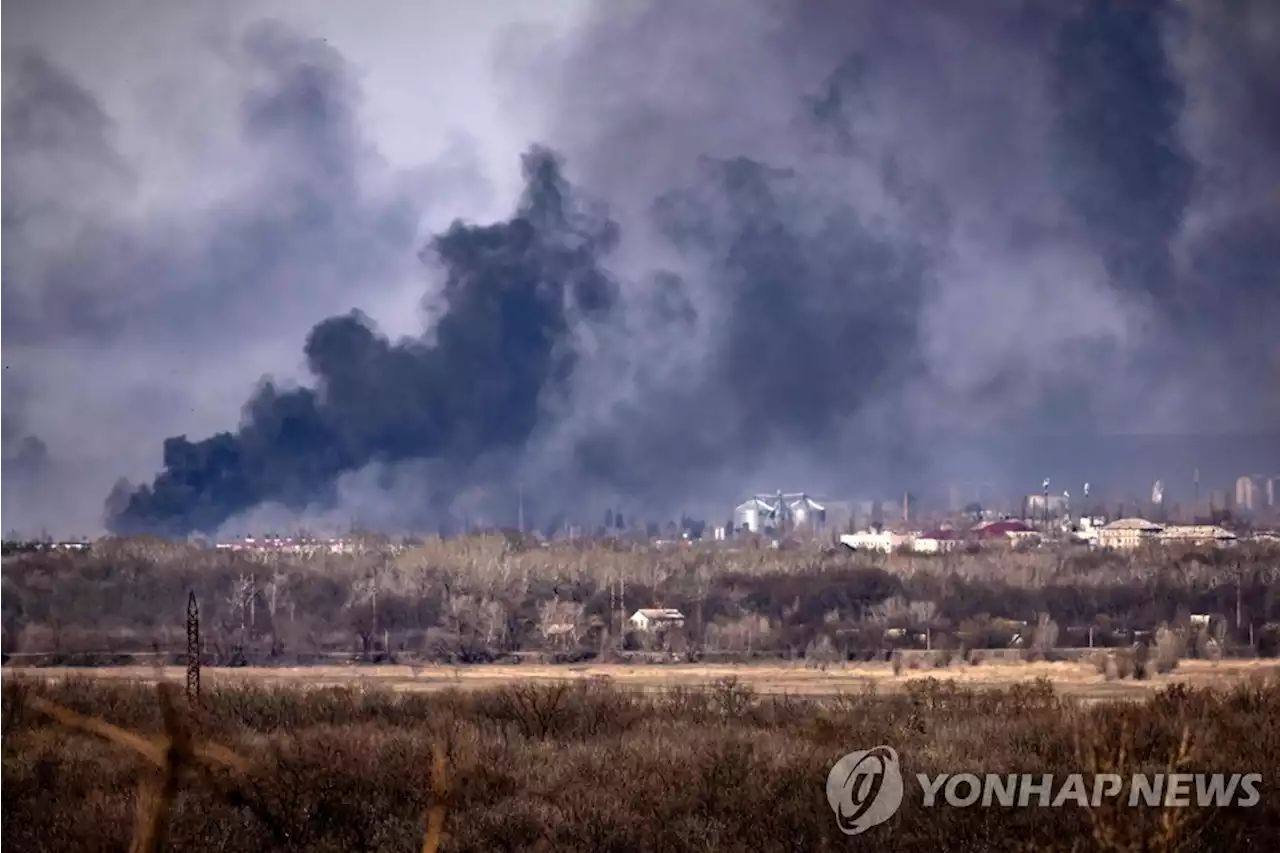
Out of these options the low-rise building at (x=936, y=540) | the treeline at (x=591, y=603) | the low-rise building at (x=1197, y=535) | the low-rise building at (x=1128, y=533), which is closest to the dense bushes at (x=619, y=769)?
the treeline at (x=591, y=603)

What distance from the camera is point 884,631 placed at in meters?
47.3

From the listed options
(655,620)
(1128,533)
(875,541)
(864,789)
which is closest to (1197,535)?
(1128,533)

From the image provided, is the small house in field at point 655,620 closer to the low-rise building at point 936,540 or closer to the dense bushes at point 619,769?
the low-rise building at point 936,540

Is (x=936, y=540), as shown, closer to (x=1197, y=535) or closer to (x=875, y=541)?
(x=875, y=541)

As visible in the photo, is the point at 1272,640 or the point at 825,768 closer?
the point at 825,768

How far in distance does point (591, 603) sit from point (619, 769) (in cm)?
3349

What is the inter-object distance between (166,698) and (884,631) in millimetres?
45219

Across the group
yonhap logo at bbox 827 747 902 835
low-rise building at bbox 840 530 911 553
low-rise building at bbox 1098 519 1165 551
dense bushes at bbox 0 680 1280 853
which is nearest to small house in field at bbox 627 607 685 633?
low-rise building at bbox 840 530 911 553

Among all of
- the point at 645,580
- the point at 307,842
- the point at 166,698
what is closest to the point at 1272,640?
the point at 645,580

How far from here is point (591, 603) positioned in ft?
166

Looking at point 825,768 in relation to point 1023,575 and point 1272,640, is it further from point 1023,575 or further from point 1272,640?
point 1023,575

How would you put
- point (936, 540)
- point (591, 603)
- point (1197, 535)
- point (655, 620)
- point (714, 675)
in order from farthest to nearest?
point (936, 540) → point (1197, 535) → point (591, 603) → point (655, 620) → point (714, 675)

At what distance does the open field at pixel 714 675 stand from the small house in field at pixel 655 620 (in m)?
5.57

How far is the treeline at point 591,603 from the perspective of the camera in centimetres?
4603
